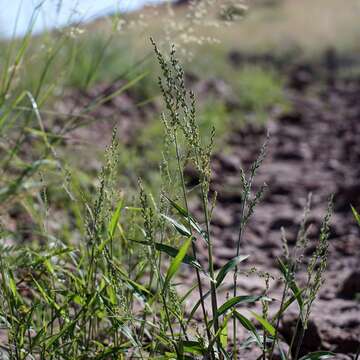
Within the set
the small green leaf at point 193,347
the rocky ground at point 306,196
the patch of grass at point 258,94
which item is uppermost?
Result: the small green leaf at point 193,347

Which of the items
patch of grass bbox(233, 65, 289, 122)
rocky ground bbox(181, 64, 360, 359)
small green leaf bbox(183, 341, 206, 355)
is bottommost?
rocky ground bbox(181, 64, 360, 359)

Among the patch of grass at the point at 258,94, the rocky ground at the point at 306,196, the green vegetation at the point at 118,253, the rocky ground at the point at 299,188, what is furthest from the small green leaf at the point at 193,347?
the patch of grass at the point at 258,94

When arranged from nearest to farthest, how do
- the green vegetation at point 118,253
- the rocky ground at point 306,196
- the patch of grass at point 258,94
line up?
the green vegetation at point 118,253
the rocky ground at point 306,196
the patch of grass at point 258,94

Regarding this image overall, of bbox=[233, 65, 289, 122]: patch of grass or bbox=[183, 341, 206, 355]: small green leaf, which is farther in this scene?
bbox=[233, 65, 289, 122]: patch of grass

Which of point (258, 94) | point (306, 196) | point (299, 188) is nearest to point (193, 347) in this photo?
point (306, 196)

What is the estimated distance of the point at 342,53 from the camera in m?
11.7

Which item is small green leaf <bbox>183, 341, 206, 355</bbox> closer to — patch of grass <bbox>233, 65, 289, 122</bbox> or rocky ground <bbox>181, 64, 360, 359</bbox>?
rocky ground <bbox>181, 64, 360, 359</bbox>

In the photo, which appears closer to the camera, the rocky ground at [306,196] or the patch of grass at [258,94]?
the rocky ground at [306,196]

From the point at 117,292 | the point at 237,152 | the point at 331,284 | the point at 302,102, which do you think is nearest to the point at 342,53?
the point at 302,102

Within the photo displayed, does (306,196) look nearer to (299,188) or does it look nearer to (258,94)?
(299,188)

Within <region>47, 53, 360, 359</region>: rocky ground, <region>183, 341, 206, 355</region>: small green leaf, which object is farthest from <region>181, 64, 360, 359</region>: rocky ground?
<region>183, 341, 206, 355</region>: small green leaf

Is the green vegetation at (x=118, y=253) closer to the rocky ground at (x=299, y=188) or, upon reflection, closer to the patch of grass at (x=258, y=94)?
the rocky ground at (x=299, y=188)

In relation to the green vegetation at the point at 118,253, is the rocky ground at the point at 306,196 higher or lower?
lower

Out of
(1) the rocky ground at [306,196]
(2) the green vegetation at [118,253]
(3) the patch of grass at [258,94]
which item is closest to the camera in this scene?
(2) the green vegetation at [118,253]
